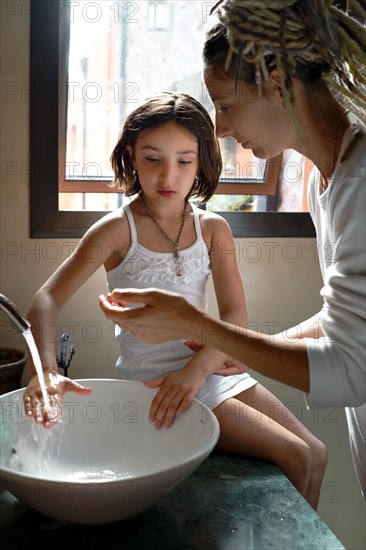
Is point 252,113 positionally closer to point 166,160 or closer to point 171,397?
point 166,160

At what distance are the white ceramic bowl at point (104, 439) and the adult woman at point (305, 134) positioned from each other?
0.69 ft

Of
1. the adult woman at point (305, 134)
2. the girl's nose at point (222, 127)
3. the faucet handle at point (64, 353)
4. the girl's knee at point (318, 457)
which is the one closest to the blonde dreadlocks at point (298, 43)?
the adult woman at point (305, 134)

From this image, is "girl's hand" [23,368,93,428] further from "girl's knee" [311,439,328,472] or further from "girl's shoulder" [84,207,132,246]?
"girl's knee" [311,439,328,472]

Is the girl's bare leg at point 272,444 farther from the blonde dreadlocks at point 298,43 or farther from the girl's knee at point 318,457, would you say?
the blonde dreadlocks at point 298,43

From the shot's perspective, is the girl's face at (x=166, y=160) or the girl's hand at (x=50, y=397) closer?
the girl's hand at (x=50, y=397)

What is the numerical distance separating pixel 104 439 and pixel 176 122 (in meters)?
0.81

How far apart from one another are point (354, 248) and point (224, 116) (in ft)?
1.31

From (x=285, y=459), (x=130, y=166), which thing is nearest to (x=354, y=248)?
(x=285, y=459)

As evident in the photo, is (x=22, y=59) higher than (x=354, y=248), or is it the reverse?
(x=22, y=59)

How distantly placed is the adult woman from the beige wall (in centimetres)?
84

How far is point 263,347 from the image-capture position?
1.25 meters

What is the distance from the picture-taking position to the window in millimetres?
2088

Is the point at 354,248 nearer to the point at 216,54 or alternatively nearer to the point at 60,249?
the point at 216,54

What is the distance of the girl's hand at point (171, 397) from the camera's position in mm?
1515
